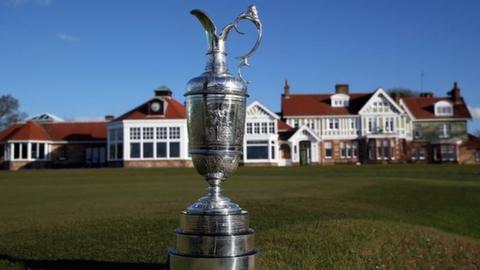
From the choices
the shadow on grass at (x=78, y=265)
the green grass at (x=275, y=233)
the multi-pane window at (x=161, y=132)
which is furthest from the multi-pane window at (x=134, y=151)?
the shadow on grass at (x=78, y=265)

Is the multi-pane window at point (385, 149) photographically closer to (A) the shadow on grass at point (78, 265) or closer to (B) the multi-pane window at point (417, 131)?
(B) the multi-pane window at point (417, 131)

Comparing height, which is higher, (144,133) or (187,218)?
(144,133)

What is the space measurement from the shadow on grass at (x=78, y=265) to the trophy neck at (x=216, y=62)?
10.2 ft

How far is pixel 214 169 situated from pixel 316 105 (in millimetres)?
56354

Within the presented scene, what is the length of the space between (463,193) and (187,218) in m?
15.3

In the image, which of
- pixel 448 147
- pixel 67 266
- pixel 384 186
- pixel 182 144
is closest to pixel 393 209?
pixel 384 186

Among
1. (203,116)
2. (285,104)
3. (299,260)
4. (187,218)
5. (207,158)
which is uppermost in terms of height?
(285,104)

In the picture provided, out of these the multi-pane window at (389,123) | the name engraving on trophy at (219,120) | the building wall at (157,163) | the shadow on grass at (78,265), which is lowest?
the shadow on grass at (78,265)

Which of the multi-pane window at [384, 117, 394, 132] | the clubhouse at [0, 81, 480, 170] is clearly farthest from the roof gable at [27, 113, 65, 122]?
the multi-pane window at [384, 117, 394, 132]

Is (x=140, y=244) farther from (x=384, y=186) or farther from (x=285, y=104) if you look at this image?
(x=285, y=104)

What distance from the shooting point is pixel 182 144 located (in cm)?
5038

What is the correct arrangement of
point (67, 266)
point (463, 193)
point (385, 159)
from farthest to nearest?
point (385, 159), point (463, 193), point (67, 266)

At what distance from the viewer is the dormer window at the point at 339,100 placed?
60.4 meters

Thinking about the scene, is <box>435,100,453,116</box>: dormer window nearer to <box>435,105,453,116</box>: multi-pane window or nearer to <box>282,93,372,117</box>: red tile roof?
<box>435,105,453,116</box>: multi-pane window
